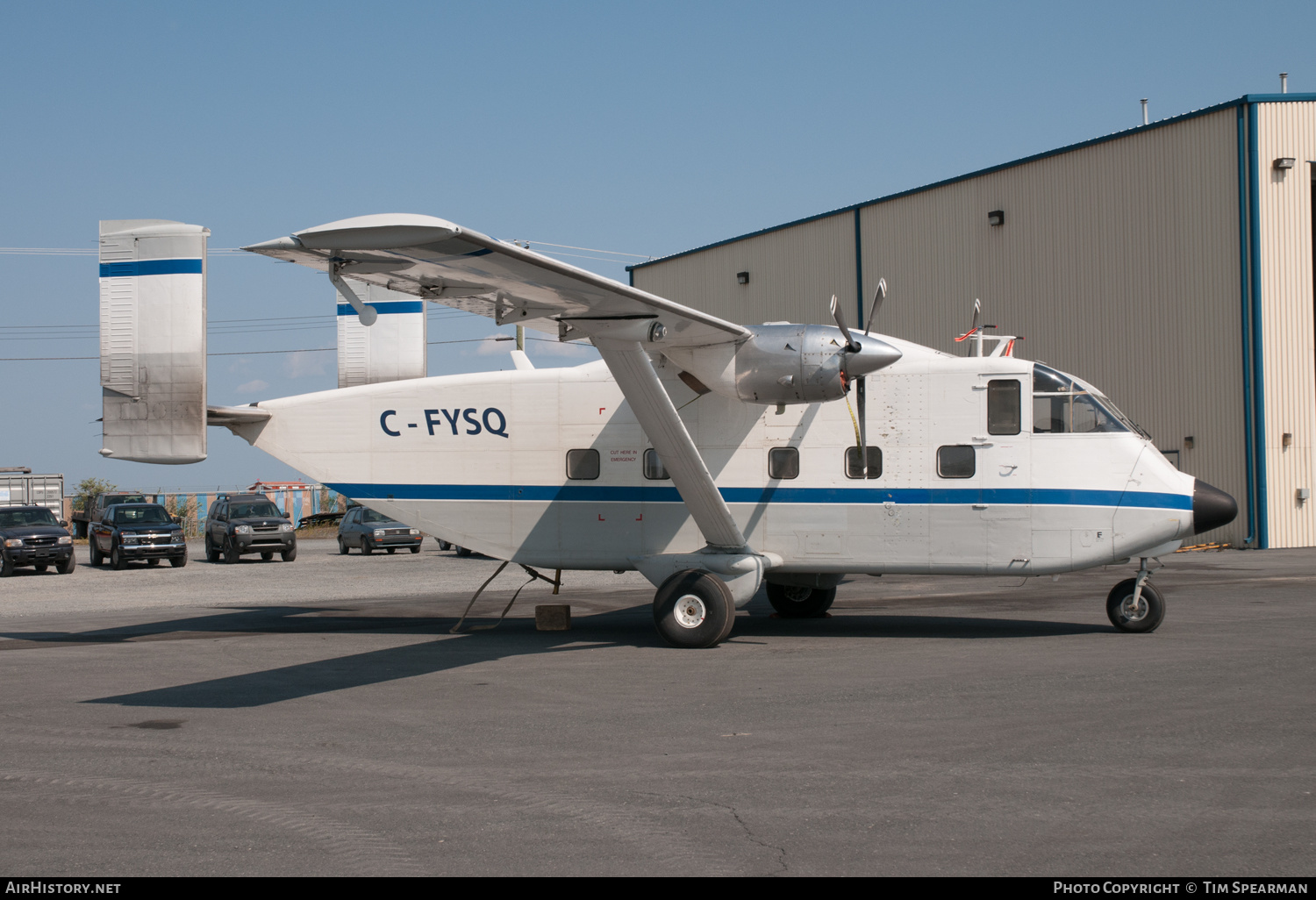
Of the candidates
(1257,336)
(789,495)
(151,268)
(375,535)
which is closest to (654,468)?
(789,495)

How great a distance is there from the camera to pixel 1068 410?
12703 mm

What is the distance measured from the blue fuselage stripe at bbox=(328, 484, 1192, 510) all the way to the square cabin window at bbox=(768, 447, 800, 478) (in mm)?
190

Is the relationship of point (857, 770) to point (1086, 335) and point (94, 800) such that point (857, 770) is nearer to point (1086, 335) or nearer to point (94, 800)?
point (94, 800)

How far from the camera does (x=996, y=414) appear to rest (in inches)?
506

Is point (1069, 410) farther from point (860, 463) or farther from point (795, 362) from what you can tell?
point (795, 362)

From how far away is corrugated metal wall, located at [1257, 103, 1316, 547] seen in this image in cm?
2659

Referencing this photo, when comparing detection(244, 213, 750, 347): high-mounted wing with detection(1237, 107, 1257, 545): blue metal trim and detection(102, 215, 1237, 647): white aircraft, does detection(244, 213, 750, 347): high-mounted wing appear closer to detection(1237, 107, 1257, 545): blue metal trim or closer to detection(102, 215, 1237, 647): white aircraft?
detection(102, 215, 1237, 647): white aircraft

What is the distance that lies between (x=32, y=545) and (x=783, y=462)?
22850mm

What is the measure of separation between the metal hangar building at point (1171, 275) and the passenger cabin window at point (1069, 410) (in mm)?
16563

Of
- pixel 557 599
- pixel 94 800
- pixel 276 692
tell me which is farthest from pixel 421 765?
pixel 557 599

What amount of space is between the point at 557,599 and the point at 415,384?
5.88m

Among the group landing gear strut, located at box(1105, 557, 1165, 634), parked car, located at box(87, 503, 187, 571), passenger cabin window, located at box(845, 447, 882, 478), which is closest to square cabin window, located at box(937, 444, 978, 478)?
passenger cabin window, located at box(845, 447, 882, 478)
